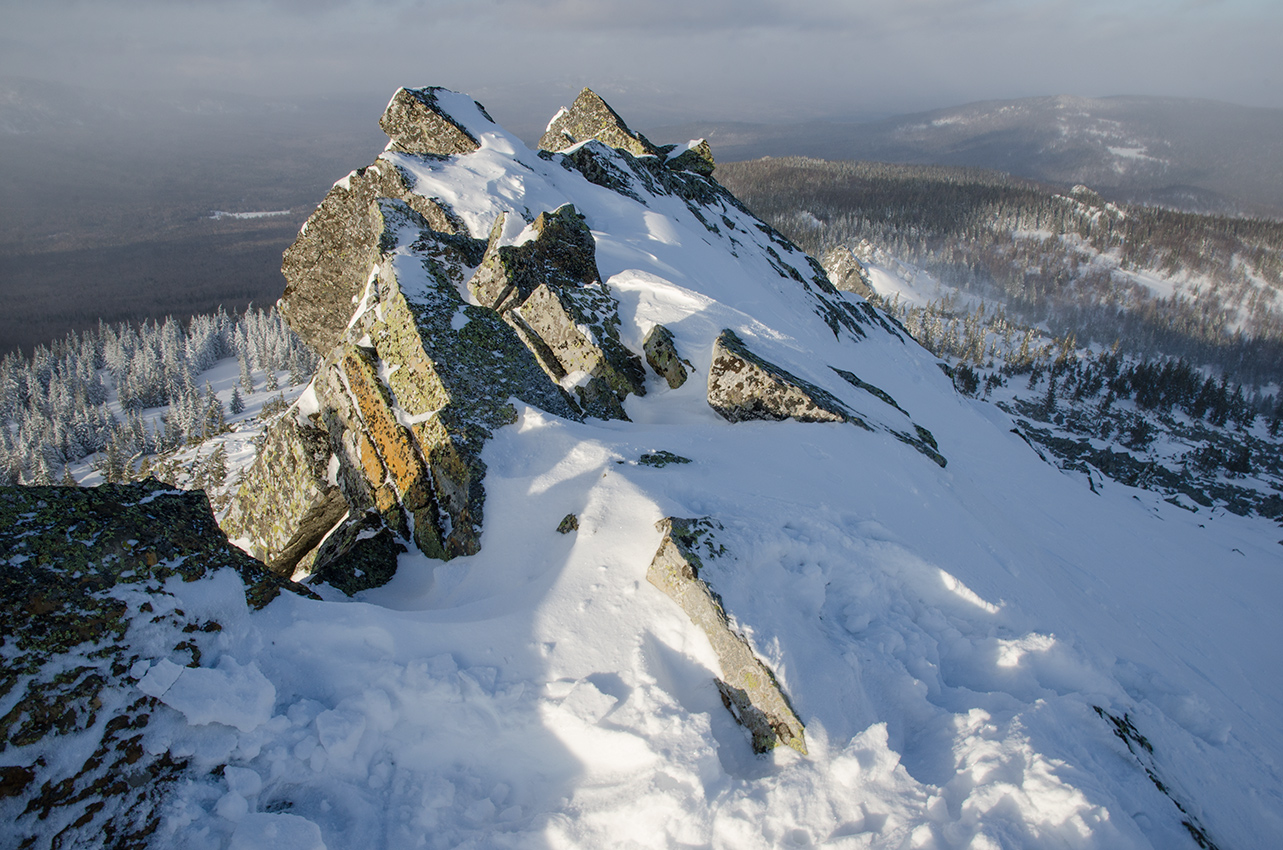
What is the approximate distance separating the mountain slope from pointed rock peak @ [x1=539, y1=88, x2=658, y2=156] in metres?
25.8

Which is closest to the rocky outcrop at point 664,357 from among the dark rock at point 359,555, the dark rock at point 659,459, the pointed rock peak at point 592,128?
the dark rock at point 659,459

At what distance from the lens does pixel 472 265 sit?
1627 cm

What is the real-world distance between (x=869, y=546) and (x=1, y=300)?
280m

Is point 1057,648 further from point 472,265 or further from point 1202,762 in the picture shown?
point 472,265

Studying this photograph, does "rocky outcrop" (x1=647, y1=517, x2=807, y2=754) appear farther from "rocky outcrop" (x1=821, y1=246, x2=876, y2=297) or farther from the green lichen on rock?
"rocky outcrop" (x1=821, y1=246, x2=876, y2=297)

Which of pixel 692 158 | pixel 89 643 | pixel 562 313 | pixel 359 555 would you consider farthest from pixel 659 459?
pixel 692 158

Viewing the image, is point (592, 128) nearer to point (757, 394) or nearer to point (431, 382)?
point (757, 394)

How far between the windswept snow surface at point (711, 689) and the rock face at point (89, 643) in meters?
→ 0.21

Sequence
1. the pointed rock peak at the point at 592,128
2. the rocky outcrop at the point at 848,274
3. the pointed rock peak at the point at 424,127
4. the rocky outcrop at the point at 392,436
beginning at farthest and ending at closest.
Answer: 1. the rocky outcrop at the point at 848,274
2. the pointed rock peak at the point at 592,128
3. the pointed rock peak at the point at 424,127
4. the rocky outcrop at the point at 392,436

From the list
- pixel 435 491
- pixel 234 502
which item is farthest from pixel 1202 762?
pixel 234 502

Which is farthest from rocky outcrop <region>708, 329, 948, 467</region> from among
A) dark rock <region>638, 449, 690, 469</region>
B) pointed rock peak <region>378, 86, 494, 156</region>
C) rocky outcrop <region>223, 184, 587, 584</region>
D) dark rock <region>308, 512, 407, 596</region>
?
pointed rock peak <region>378, 86, 494, 156</region>

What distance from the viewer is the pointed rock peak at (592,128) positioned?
114ft

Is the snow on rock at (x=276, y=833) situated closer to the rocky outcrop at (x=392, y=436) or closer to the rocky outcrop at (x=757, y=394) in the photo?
the rocky outcrop at (x=392, y=436)

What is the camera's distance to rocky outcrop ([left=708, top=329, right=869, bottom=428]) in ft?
40.1
